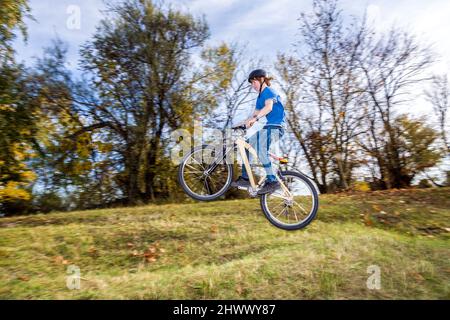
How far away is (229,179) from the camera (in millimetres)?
5883

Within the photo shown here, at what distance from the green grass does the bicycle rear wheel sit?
134 centimetres

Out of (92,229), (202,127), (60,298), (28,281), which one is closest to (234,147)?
(60,298)

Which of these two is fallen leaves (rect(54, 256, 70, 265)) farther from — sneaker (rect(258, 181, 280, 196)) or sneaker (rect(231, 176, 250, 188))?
sneaker (rect(258, 181, 280, 196))

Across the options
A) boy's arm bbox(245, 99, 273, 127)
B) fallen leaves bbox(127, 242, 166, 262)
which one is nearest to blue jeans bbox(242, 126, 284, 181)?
boy's arm bbox(245, 99, 273, 127)

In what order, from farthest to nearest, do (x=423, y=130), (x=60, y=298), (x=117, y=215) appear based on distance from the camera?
(x=423, y=130)
(x=117, y=215)
(x=60, y=298)

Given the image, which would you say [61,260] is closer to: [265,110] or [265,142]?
[265,142]

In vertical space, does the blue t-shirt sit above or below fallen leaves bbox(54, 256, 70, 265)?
above

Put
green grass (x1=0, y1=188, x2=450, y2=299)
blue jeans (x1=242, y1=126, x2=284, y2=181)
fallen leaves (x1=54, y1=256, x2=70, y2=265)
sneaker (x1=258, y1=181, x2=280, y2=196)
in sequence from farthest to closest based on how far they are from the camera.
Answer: fallen leaves (x1=54, y1=256, x2=70, y2=265)
sneaker (x1=258, y1=181, x2=280, y2=196)
blue jeans (x1=242, y1=126, x2=284, y2=181)
green grass (x1=0, y1=188, x2=450, y2=299)

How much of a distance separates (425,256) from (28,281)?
7.29m

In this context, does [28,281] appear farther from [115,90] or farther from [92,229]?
[115,90]

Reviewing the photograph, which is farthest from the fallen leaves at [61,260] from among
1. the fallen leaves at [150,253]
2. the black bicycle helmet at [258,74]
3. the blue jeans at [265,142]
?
the black bicycle helmet at [258,74]

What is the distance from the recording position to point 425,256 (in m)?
6.95

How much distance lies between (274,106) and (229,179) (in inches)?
54.7

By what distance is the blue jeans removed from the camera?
5605 millimetres
